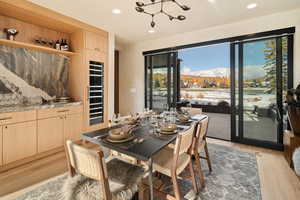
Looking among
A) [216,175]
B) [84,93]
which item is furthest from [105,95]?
[216,175]

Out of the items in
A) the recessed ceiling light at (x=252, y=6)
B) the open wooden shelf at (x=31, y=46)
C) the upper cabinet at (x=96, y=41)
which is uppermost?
the recessed ceiling light at (x=252, y=6)

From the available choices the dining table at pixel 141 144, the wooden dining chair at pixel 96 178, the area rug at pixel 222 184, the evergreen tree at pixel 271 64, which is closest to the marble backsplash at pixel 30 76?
the area rug at pixel 222 184

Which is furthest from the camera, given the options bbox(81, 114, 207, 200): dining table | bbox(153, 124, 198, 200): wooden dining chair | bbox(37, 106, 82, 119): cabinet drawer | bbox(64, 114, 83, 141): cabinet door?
bbox(64, 114, 83, 141): cabinet door

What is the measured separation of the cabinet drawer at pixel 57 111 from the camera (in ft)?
8.62

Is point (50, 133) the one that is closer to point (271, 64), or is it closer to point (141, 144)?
point (141, 144)

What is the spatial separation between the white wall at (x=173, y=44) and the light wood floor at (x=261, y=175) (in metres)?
1.60

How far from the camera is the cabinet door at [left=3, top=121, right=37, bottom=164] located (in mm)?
2234

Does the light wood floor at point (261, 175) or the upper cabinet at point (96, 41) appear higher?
the upper cabinet at point (96, 41)

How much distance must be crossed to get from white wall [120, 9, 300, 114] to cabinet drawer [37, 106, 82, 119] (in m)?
2.05

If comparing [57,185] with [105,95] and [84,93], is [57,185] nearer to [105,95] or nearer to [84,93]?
[84,93]

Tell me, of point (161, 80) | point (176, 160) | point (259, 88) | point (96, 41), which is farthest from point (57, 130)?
point (259, 88)

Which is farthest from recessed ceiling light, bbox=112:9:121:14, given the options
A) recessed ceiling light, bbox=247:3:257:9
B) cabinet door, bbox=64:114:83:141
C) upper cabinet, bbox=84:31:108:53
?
recessed ceiling light, bbox=247:3:257:9

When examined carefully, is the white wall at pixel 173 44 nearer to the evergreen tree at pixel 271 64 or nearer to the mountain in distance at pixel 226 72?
the evergreen tree at pixel 271 64

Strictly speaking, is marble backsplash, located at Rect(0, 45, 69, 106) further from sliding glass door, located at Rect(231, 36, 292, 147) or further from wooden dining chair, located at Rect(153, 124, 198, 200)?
sliding glass door, located at Rect(231, 36, 292, 147)
